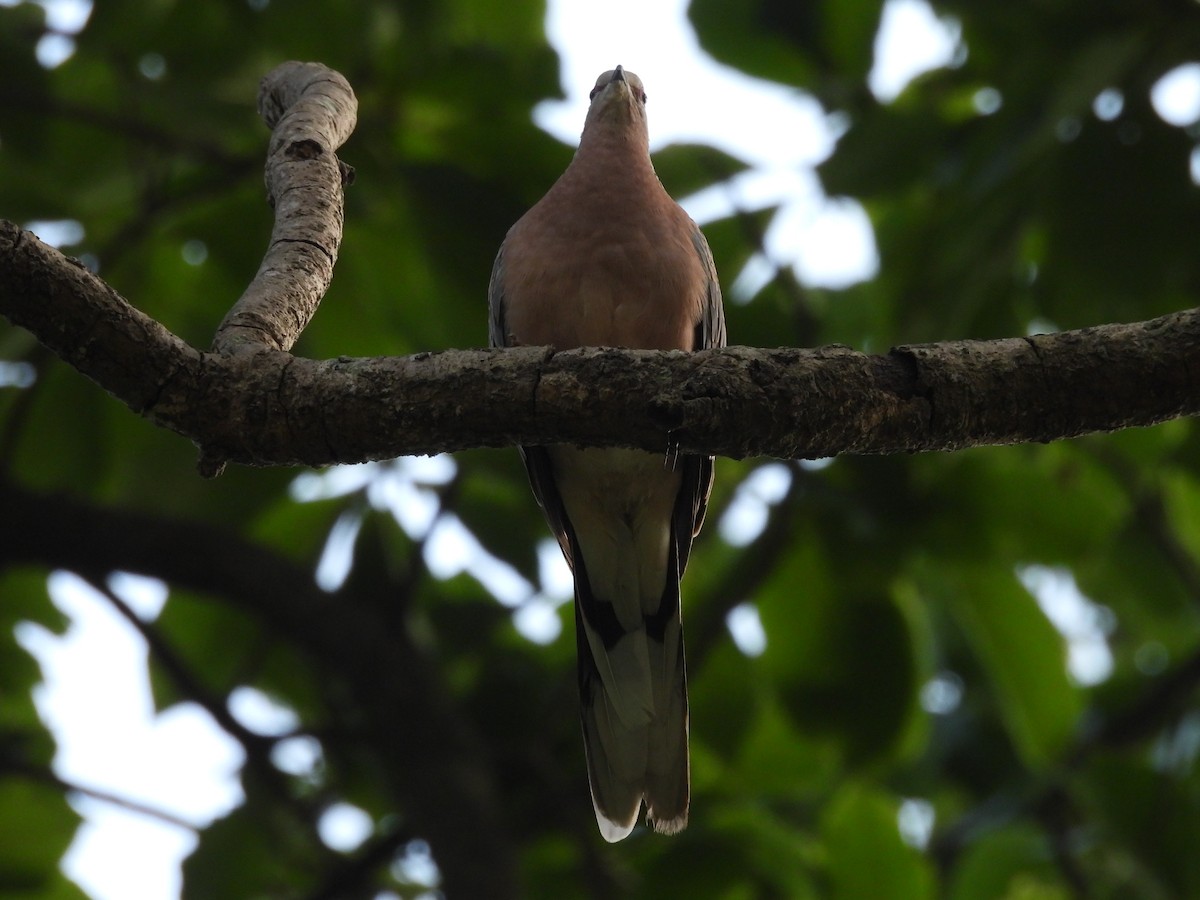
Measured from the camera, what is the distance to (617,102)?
4.38 metres

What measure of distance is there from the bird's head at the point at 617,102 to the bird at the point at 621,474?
0.08 meters

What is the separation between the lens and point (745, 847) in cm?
400

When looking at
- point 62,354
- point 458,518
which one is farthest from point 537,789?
point 62,354

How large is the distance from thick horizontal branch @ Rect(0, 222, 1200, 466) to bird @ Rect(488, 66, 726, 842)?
1.45m

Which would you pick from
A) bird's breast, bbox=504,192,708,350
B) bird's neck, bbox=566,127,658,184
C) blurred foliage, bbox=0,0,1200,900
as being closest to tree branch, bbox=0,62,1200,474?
blurred foliage, bbox=0,0,1200,900

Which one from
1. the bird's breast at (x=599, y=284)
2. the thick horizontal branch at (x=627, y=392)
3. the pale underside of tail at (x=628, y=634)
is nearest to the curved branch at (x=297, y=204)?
the thick horizontal branch at (x=627, y=392)

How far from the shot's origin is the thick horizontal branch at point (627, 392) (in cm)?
214

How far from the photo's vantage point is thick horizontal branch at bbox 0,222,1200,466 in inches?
84.4

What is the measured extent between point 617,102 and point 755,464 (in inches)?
55.3

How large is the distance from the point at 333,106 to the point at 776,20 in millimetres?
1875

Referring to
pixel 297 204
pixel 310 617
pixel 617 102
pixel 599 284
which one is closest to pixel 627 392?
pixel 297 204

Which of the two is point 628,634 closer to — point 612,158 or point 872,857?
point 872,857

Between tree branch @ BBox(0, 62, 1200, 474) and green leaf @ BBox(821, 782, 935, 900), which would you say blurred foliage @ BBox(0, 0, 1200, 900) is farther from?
tree branch @ BBox(0, 62, 1200, 474)

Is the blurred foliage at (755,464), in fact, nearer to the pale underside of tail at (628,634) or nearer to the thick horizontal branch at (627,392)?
the pale underside of tail at (628,634)
